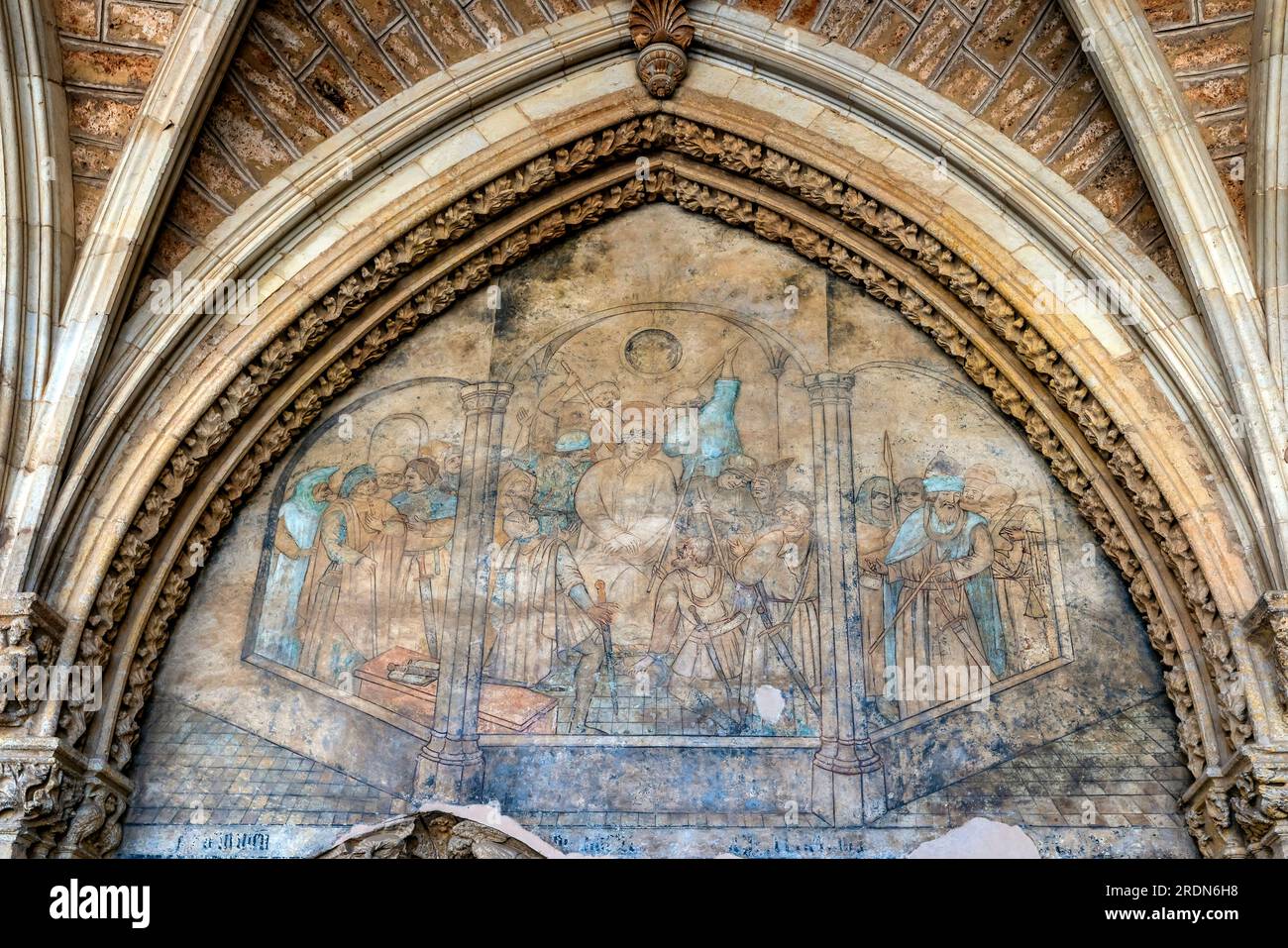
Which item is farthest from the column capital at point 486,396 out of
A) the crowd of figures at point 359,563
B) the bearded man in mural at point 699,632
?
the bearded man in mural at point 699,632

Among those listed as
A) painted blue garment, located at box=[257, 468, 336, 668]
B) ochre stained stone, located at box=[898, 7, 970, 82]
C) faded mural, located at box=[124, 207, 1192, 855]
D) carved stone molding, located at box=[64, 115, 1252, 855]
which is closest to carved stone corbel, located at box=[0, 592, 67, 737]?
carved stone molding, located at box=[64, 115, 1252, 855]

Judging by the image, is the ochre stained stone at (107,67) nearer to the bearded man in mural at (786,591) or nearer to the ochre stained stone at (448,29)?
the ochre stained stone at (448,29)

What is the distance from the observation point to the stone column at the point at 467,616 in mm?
7789

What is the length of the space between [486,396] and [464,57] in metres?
2.15

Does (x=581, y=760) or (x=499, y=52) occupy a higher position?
(x=499, y=52)

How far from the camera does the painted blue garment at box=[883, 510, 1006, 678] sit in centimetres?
803

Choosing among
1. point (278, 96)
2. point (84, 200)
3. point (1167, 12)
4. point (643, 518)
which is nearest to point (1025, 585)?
point (643, 518)

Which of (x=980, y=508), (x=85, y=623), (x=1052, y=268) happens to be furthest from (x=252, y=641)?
(x=1052, y=268)

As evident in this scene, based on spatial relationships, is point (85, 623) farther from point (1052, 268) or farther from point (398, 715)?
point (1052, 268)

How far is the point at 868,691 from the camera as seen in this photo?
7.93m

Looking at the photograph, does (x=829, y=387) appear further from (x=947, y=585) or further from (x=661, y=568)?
(x=661, y=568)

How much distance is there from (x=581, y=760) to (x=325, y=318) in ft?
10.3

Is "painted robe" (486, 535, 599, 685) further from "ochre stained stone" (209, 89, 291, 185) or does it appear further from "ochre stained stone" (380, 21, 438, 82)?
"ochre stained stone" (380, 21, 438, 82)

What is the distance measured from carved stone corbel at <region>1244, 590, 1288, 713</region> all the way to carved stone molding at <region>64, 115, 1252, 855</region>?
21 cm
